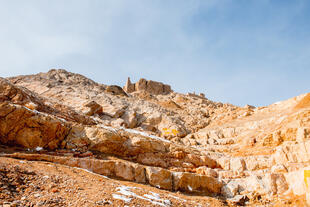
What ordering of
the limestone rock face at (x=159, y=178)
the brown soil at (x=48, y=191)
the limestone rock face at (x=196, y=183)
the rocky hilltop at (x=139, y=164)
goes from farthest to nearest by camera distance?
the limestone rock face at (x=196, y=183)
the limestone rock face at (x=159, y=178)
the rocky hilltop at (x=139, y=164)
the brown soil at (x=48, y=191)

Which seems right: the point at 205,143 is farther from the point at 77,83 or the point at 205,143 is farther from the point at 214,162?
the point at 77,83

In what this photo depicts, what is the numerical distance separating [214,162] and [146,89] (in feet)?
153

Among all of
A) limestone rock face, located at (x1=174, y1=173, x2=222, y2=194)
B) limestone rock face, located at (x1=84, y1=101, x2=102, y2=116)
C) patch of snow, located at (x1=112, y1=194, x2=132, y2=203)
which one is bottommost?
limestone rock face, located at (x1=174, y1=173, x2=222, y2=194)

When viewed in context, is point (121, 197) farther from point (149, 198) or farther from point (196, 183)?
point (196, 183)

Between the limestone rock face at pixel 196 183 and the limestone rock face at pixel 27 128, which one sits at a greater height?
the limestone rock face at pixel 27 128

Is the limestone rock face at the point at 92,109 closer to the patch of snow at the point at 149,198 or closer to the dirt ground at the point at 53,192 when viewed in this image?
the dirt ground at the point at 53,192

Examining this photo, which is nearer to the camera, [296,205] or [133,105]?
[296,205]

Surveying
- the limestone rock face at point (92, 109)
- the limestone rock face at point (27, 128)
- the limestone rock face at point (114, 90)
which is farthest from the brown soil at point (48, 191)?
the limestone rock face at point (114, 90)

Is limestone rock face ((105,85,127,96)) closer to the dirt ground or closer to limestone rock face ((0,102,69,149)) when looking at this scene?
limestone rock face ((0,102,69,149))

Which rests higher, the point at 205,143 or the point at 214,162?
the point at 205,143

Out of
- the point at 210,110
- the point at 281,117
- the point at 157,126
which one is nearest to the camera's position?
the point at 281,117

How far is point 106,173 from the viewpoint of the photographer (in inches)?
488

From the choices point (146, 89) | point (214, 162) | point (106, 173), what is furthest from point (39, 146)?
point (146, 89)

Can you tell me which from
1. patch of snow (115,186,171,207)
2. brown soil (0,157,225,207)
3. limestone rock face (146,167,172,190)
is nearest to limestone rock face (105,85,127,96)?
limestone rock face (146,167,172,190)
